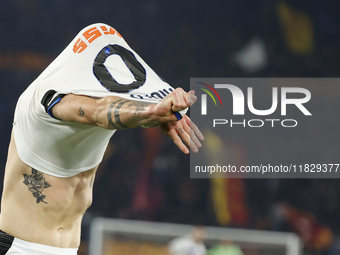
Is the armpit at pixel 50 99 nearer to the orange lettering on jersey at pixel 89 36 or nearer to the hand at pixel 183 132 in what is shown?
the orange lettering on jersey at pixel 89 36

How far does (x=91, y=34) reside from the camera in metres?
2.35

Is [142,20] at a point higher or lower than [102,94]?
higher

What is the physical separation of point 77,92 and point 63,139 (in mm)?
259

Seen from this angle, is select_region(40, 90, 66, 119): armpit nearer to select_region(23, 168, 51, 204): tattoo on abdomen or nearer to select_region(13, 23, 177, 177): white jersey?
select_region(13, 23, 177, 177): white jersey

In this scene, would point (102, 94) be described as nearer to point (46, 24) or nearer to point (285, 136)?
point (285, 136)

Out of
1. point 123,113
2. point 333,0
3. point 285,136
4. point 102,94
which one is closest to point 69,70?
Answer: point 102,94

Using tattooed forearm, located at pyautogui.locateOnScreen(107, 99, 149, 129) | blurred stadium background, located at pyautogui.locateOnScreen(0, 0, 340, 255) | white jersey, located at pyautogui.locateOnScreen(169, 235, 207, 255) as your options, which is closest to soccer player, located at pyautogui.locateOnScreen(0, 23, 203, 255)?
tattooed forearm, located at pyautogui.locateOnScreen(107, 99, 149, 129)

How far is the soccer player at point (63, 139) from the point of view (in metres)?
2.11

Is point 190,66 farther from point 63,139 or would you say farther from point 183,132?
point 183,132

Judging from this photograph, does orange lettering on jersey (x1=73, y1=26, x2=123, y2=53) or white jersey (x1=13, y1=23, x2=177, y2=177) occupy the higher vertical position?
orange lettering on jersey (x1=73, y1=26, x2=123, y2=53)

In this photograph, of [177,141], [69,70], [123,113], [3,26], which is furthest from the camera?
[3,26]

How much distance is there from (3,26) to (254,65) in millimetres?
5182

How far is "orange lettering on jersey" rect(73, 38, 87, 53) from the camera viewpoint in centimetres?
229

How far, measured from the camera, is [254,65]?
12.0 m
